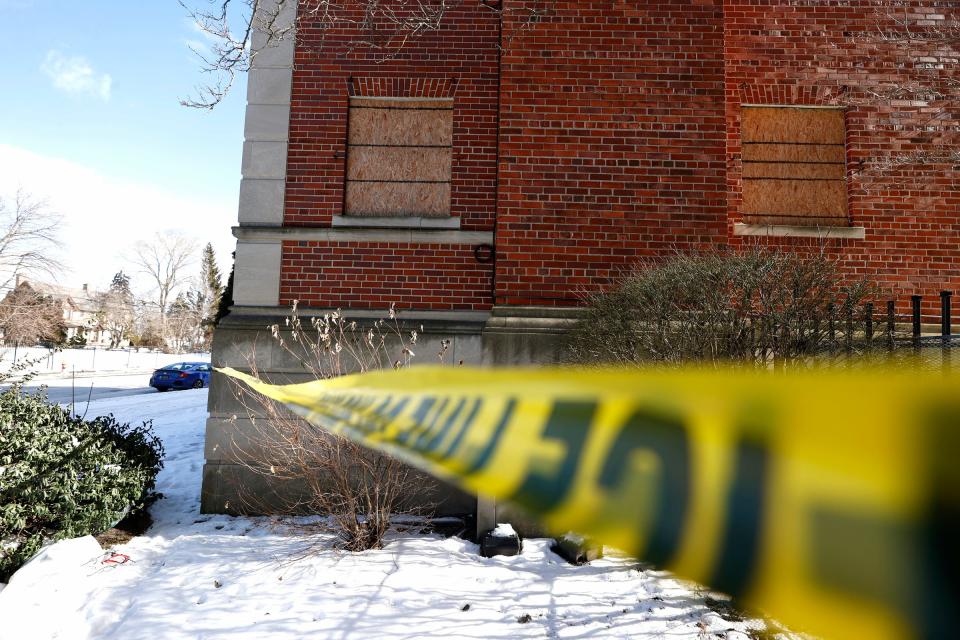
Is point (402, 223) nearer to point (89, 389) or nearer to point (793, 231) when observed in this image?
point (793, 231)

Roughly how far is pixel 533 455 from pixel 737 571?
203 millimetres

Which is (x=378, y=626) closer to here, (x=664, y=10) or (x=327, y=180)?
(x=327, y=180)

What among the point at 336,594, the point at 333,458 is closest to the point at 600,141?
the point at 333,458

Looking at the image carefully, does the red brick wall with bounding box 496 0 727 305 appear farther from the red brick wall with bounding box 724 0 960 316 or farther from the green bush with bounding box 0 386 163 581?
the green bush with bounding box 0 386 163 581

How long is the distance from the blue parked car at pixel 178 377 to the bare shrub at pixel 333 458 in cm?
2338

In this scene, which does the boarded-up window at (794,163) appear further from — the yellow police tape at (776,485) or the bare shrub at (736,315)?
the yellow police tape at (776,485)

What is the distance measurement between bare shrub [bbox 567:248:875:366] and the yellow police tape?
3777 mm

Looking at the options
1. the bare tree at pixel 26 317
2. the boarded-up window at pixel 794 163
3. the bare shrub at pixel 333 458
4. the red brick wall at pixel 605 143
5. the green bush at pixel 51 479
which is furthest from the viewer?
the bare tree at pixel 26 317

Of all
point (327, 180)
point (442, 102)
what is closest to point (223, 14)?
point (327, 180)

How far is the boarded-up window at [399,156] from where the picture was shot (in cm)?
689

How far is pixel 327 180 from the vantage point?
6867mm

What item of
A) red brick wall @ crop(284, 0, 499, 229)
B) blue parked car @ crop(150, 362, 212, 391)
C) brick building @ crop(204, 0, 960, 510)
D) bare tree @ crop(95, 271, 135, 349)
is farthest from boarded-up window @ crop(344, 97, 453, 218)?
bare tree @ crop(95, 271, 135, 349)

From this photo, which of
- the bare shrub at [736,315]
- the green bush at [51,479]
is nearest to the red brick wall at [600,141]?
the bare shrub at [736,315]

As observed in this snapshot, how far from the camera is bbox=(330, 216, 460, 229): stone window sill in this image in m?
6.66
